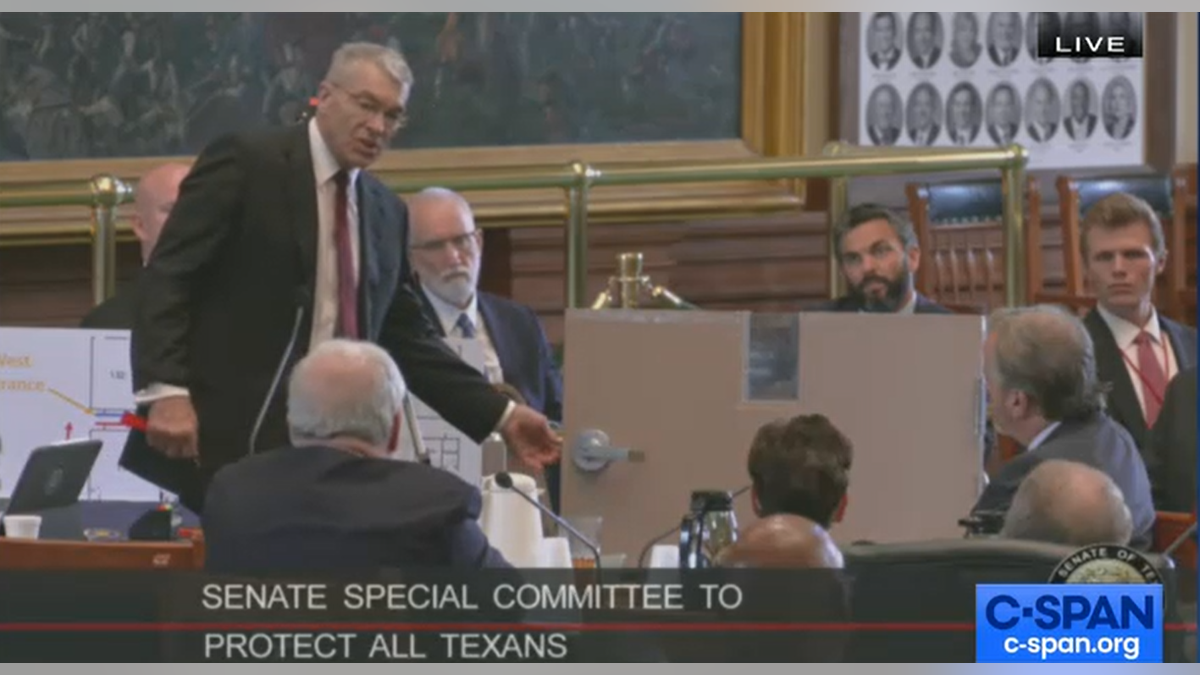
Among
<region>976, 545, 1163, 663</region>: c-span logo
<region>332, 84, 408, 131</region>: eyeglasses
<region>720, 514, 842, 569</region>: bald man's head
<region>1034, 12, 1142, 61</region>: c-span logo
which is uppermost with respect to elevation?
<region>1034, 12, 1142, 61</region>: c-span logo

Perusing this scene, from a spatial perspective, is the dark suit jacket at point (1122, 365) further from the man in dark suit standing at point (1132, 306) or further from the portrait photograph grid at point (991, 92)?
the portrait photograph grid at point (991, 92)

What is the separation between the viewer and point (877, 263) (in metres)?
7.51

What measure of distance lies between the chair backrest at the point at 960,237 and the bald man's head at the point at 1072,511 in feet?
14.7

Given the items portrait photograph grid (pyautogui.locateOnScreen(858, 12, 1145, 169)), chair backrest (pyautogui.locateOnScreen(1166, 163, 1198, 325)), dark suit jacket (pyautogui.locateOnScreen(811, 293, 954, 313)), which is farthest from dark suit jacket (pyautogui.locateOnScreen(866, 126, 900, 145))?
dark suit jacket (pyautogui.locateOnScreen(811, 293, 954, 313))

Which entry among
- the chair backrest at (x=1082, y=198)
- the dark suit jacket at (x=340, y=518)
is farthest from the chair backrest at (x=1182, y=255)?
the dark suit jacket at (x=340, y=518)

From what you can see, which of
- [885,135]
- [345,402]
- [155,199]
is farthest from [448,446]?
[885,135]

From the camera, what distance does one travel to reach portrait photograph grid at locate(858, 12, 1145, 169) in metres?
10.3

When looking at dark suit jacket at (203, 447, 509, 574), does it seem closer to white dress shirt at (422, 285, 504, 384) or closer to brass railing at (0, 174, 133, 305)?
white dress shirt at (422, 285, 504, 384)

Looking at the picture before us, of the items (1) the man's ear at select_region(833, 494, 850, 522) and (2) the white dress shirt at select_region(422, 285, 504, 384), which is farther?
(2) the white dress shirt at select_region(422, 285, 504, 384)

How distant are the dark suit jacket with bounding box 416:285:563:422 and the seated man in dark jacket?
2.43 meters

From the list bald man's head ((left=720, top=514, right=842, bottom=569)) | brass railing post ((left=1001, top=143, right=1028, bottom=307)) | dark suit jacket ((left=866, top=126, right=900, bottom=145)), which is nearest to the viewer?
bald man's head ((left=720, top=514, right=842, bottom=569))

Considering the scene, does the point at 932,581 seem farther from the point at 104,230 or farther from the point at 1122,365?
the point at 104,230

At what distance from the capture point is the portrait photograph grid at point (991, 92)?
33.8 ft

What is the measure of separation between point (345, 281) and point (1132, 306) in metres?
2.20
